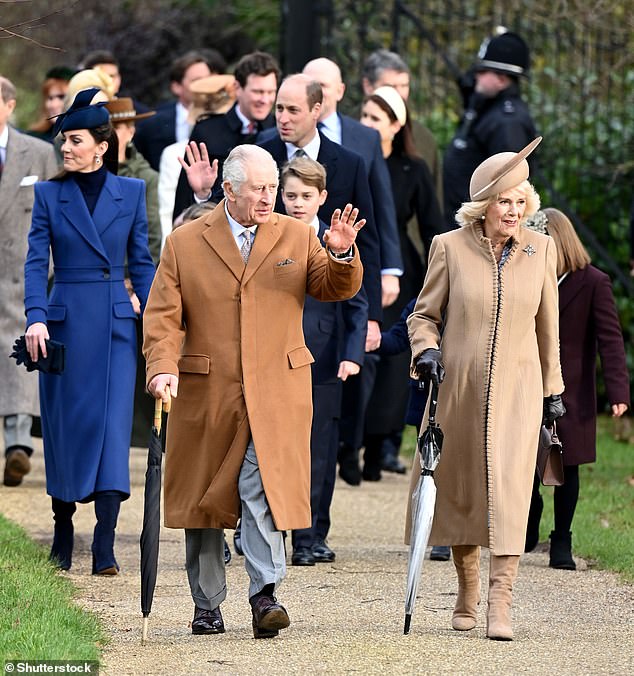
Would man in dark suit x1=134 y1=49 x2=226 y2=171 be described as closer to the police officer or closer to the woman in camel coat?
the police officer

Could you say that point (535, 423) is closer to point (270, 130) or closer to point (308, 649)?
point (308, 649)

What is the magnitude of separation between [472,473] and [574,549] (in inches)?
82.5

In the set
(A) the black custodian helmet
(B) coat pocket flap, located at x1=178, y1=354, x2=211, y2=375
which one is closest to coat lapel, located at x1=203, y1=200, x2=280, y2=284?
(B) coat pocket flap, located at x1=178, y1=354, x2=211, y2=375

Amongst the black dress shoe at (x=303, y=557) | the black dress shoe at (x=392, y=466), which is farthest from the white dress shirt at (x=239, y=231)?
the black dress shoe at (x=392, y=466)

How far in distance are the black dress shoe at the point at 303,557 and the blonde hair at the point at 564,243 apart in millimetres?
1688

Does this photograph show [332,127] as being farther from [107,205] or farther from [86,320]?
[86,320]

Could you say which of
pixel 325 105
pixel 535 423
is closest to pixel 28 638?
pixel 535 423

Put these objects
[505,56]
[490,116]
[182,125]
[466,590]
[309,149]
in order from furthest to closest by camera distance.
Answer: [505,56] → [182,125] → [490,116] → [309,149] → [466,590]

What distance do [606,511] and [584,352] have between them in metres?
1.59

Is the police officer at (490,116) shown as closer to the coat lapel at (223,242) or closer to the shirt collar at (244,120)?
the shirt collar at (244,120)

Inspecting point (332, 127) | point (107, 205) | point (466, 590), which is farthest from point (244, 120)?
point (466, 590)

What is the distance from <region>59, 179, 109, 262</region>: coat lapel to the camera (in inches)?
307

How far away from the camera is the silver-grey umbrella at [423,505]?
6.31 meters

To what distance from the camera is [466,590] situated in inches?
259
